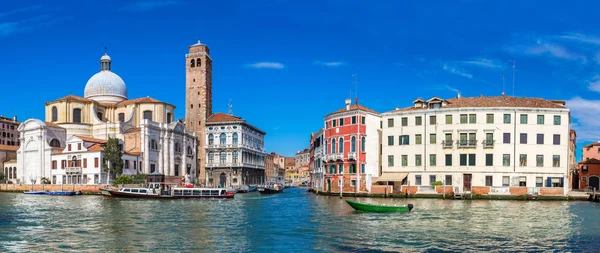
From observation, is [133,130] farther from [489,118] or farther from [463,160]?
[489,118]

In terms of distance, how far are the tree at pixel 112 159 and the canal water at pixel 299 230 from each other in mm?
24571

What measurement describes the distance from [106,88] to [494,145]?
2128 inches

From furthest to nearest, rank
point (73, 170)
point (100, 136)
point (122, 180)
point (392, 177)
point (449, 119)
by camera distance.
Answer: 1. point (100, 136)
2. point (73, 170)
3. point (122, 180)
4. point (392, 177)
5. point (449, 119)

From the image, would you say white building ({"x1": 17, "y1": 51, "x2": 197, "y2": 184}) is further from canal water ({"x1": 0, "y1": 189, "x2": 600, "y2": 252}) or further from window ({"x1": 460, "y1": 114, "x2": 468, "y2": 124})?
window ({"x1": 460, "y1": 114, "x2": 468, "y2": 124})

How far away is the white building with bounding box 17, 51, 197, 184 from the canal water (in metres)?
28.0

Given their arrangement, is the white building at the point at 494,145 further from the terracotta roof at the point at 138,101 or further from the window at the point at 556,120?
the terracotta roof at the point at 138,101

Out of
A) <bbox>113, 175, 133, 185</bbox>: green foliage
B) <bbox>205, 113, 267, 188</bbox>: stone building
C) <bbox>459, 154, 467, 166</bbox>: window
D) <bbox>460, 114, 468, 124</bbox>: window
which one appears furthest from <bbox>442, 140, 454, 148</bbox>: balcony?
<bbox>205, 113, 267, 188</bbox>: stone building

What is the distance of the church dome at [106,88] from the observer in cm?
7450

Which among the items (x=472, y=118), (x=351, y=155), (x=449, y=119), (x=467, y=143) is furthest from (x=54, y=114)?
(x=472, y=118)

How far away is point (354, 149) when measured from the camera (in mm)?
46344

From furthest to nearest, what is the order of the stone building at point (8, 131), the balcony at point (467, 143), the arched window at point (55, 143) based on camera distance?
the stone building at point (8, 131) → the arched window at point (55, 143) → the balcony at point (467, 143)

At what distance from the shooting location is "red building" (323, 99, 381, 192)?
151ft

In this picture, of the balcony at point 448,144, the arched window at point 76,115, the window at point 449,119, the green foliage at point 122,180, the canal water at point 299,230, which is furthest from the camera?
the arched window at point 76,115

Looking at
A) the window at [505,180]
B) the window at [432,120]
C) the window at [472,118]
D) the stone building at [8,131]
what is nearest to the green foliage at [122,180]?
the window at [432,120]
